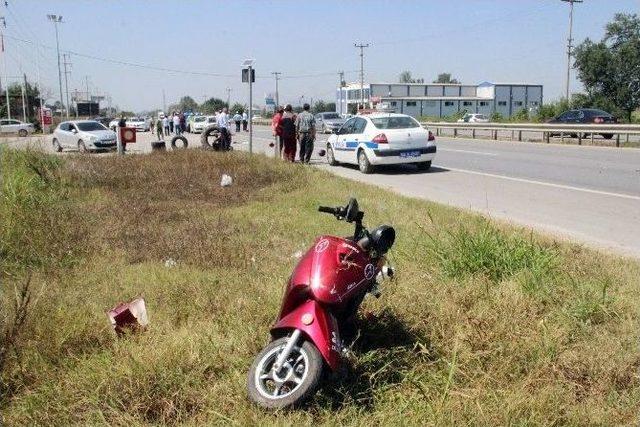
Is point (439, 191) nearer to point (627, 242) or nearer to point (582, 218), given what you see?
point (582, 218)

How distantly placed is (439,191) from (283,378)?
939cm

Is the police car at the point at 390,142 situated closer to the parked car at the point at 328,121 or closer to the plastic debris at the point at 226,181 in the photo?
the plastic debris at the point at 226,181

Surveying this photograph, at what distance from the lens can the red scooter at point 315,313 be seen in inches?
123

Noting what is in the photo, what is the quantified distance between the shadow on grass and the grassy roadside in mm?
12

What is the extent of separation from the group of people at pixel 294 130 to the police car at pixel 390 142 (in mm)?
1658

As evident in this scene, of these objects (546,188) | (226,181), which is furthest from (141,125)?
(546,188)

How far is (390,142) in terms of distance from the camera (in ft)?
49.5

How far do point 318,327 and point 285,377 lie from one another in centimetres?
32

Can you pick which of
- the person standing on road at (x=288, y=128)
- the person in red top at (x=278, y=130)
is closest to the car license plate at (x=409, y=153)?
the person standing on road at (x=288, y=128)

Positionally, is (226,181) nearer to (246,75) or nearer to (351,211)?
(246,75)

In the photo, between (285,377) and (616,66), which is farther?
(616,66)

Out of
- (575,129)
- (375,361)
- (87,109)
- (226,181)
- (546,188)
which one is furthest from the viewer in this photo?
(87,109)

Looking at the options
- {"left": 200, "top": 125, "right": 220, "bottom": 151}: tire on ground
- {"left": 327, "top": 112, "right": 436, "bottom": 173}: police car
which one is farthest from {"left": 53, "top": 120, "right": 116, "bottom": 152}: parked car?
{"left": 327, "top": 112, "right": 436, "bottom": 173}: police car

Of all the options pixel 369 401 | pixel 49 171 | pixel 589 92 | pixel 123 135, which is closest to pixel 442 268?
pixel 369 401
